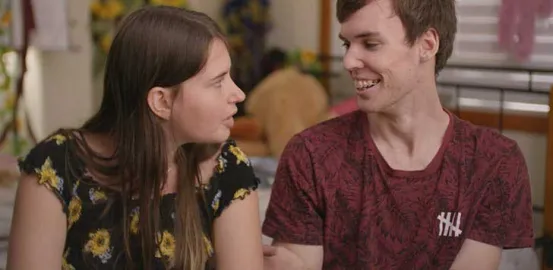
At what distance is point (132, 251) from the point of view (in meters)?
1.38

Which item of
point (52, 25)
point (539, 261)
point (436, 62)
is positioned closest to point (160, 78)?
point (436, 62)

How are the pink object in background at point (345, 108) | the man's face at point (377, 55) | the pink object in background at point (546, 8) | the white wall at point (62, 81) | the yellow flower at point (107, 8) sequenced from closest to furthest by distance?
1. the man's face at point (377, 55)
2. the pink object in background at point (546, 8)
3. the pink object in background at point (345, 108)
4. the white wall at point (62, 81)
5. the yellow flower at point (107, 8)

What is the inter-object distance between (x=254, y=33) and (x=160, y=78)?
2547 mm

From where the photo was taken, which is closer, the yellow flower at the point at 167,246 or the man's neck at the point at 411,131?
the yellow flower at the point at 167,246

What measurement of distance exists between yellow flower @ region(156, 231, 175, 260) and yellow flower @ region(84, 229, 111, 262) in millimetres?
79

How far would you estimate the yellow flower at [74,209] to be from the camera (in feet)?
4.47

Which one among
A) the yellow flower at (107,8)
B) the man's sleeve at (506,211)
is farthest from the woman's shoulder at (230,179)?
the yellow flower at (107,8)

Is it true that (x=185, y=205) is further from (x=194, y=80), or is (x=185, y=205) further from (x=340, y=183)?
(x=340, y=183)

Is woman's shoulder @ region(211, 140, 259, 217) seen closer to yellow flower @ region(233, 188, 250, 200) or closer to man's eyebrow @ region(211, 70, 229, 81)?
yellow flower @ region(233, 188, 250, 200)

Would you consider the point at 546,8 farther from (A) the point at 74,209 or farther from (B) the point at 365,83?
(A) the point at 74,209

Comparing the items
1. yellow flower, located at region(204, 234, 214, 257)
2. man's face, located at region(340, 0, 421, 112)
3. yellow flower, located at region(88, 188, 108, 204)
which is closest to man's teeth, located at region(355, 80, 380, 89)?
man's face, located at region(340, 0, 421, 112)

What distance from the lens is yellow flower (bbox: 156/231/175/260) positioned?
1389mm

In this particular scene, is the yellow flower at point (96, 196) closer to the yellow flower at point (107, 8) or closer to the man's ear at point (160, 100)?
the man's ear at point (160, 100)

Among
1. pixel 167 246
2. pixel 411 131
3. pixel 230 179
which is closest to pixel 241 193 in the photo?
pixel 230 179
